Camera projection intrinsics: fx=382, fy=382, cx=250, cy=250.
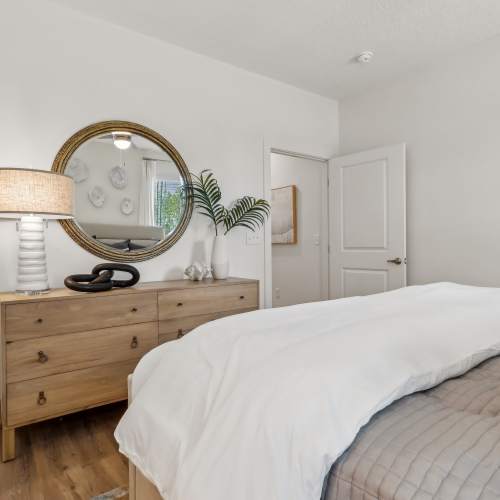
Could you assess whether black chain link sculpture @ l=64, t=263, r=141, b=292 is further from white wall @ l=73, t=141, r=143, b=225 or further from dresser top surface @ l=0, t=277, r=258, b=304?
white wall @ l=73, t=141, r=143, b=225

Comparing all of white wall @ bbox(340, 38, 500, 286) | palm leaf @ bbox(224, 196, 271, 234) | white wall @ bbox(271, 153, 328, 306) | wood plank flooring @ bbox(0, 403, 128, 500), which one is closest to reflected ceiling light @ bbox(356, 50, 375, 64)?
white wall @ bbox(340, 38, 500, 286)

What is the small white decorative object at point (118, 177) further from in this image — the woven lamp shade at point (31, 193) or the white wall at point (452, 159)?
the white wall at point (452, 159)

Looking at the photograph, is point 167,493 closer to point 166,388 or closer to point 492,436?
point 166,388

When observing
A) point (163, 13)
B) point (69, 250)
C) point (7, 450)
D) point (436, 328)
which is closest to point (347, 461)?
point (436, 328)

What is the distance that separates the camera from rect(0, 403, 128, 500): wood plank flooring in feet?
5.37

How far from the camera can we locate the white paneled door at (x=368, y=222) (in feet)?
11.2

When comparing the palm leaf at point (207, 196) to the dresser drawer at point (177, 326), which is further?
the palm leaf at point (207, 196)

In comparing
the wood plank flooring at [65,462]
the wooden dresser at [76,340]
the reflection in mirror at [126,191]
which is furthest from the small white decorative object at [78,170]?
the wood plank flooring at [65,462]

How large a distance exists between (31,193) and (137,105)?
1.14m

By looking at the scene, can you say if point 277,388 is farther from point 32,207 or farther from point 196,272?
point 196,272

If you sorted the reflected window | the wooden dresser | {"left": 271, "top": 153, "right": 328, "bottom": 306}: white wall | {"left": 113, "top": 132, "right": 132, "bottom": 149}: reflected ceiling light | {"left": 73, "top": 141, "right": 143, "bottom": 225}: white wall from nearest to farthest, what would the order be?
the wooden dresser, {"left": 73, "top": 141, "right": 143, "bottom": 225}: white wall, {"left": 113, "top": 132, "right": 132, "bottom": 149}: reflected ceiling light, the reflected window, {"left": 271, "top": 153, "right": 328, "bottom": 306}: white wall

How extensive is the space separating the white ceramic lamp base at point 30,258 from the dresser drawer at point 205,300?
0.68 metres

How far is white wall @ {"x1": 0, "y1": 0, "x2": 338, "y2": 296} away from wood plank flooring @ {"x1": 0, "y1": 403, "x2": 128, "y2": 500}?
88cm

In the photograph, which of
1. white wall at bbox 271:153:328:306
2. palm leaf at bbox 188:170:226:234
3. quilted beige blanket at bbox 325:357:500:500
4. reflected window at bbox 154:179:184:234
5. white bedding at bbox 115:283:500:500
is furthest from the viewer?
white wall at bbox 271:153:328:306
